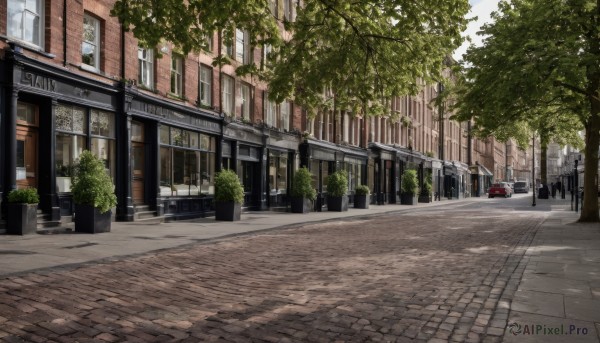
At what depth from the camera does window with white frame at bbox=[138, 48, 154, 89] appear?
17062 millimetres

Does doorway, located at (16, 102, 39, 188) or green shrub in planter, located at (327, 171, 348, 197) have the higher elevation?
doorway, located at (16, 102, 39, 188)

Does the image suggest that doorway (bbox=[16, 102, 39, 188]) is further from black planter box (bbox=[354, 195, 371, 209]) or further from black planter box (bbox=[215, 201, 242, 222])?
black planter box (bbox=[354, 195, 371, 209])

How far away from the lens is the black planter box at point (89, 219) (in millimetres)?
12453

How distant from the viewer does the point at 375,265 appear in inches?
333

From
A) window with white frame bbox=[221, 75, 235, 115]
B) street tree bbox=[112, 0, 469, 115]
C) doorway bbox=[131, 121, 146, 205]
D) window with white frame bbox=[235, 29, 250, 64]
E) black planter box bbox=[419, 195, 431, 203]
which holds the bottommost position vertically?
black planter box bbox=[419, 195, 431, 203]

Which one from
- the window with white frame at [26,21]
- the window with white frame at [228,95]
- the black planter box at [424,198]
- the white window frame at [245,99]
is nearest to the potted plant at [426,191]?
the black planter box at [424,198]

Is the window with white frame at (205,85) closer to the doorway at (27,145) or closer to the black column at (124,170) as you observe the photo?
the black column at (124,170)

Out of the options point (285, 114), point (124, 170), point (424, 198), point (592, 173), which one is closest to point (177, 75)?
point (124, 170)

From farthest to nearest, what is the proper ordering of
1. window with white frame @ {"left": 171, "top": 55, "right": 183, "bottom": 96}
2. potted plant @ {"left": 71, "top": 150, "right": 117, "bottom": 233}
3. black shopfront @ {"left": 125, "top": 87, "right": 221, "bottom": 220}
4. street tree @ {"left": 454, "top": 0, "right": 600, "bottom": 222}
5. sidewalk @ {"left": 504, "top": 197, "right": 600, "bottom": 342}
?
window with white frame @ {"left": 171, "top": 55, "right": 183, "bottom": 96}, black shopfront @ {"left": 125, "top": 87, "right": 221, "bottom": 220}, street tree @ {"left": 454, "top": 0, "right": 600, "bottom": 222}, potted plant @ {"left": 71, "top": 150, "right": 117, "bottom": 233}, sidewalk @ {"left": 504, "top": 197, "right": 600, "bottom": 342}

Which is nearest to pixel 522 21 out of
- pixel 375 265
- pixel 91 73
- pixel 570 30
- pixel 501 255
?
Result: pixel 570 30

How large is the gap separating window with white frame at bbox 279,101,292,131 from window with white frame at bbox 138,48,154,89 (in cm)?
938

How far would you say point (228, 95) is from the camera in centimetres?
2222

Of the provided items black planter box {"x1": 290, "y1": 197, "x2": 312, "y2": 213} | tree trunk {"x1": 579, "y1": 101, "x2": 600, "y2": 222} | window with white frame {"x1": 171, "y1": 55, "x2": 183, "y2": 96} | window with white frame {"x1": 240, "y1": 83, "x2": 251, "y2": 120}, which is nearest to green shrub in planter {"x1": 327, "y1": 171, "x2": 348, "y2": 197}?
black planter box {"x1": 290, "y1": 197, "x2": 312, "y2": 213}

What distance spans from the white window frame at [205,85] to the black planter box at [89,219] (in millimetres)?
8537
